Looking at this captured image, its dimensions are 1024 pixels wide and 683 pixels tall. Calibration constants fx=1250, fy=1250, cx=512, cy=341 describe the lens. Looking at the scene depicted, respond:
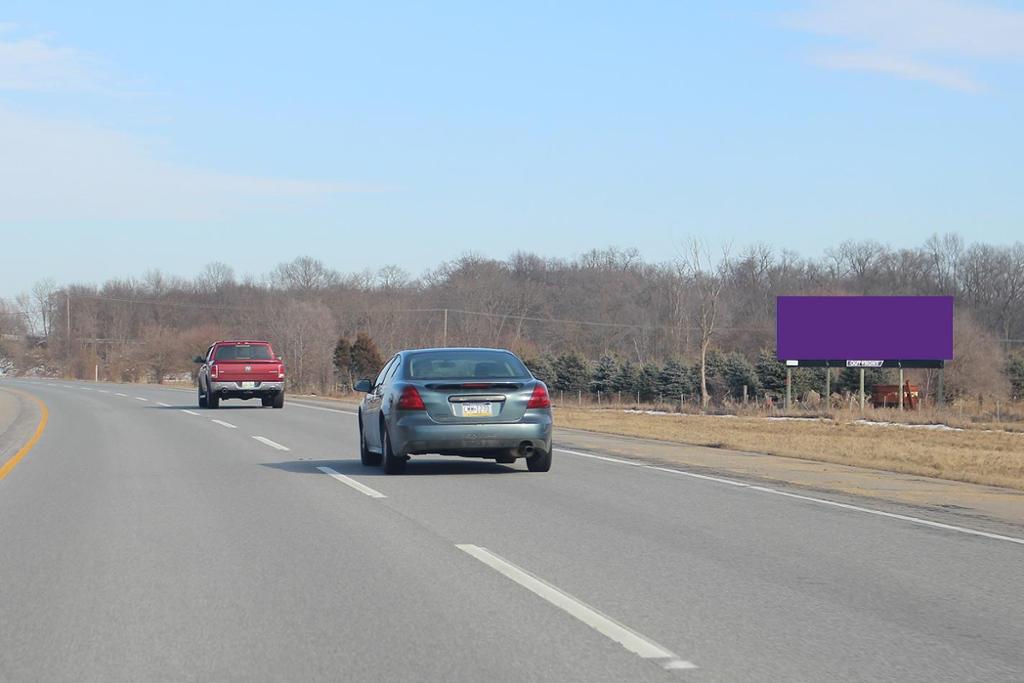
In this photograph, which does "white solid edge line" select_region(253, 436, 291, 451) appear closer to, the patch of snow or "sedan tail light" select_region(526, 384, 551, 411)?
"sedan tail light" select_region(526, 384, 551, 411)

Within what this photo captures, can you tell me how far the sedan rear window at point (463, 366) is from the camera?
15.8 meters

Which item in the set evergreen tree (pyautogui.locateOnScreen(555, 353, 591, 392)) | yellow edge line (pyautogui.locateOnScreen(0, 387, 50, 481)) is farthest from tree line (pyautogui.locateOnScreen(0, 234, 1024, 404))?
yellow edge line (pyautogui.locateOnScreen(0, 387, 50, 481))

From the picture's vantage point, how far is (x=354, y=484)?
14.5 meters

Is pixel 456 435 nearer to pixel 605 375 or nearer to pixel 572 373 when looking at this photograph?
pixel 605 375

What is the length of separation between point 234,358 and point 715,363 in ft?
107

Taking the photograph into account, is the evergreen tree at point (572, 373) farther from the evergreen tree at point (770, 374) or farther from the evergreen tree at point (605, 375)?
the evergreen tree at point (770, 374)

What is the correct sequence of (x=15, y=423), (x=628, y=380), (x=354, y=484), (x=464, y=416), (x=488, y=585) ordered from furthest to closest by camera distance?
(x=628, y=380)
(x=15, y=423)
(x=464, y=416)
(x=354, y=484)
(x=488, y=585)

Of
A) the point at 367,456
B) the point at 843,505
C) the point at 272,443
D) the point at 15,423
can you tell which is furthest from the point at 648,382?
the point at 843,505

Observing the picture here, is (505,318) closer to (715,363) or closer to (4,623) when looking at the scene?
(715,363)

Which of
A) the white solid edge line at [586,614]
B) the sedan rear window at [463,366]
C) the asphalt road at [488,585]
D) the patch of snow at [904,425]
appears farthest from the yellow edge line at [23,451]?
the patch of snow at [904,425]

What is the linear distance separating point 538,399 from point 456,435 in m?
1.14

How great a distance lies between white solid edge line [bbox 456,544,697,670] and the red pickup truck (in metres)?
28.3

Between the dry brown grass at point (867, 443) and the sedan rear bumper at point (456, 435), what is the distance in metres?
6.03

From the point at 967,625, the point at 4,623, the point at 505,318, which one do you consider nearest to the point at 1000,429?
the point at 967,625
